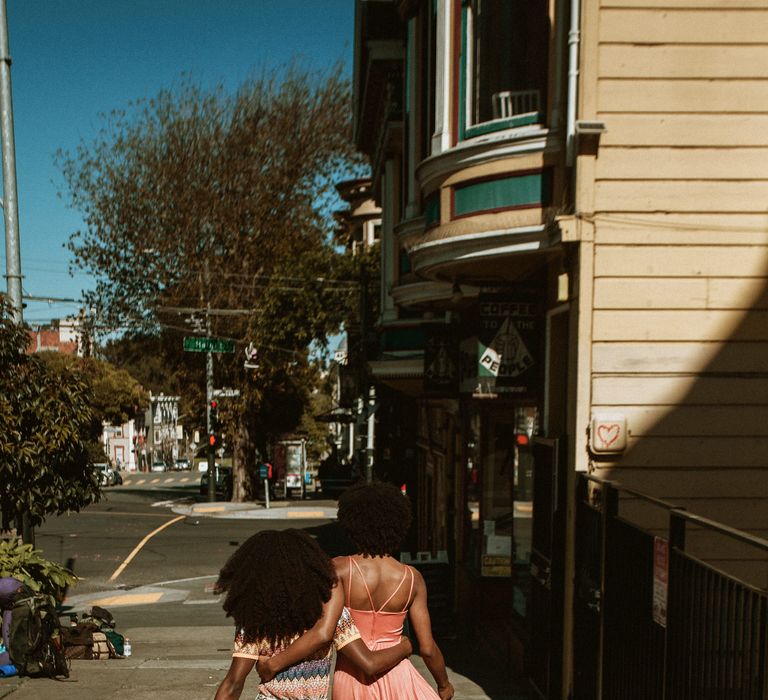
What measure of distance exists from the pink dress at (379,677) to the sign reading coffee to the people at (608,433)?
9.79 ft

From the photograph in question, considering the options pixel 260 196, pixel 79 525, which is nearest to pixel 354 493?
pixel 79 525

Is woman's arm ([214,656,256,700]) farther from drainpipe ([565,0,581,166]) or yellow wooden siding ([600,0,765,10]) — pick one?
yellow wooden siding ([600,0,765,10])

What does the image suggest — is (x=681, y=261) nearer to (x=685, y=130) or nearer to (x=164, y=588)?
(x=685, y=130)

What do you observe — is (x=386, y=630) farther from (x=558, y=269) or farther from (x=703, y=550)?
(x=558, y=269)

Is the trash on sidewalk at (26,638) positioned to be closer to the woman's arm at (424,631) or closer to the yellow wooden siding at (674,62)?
the woman's arm at (424,631)

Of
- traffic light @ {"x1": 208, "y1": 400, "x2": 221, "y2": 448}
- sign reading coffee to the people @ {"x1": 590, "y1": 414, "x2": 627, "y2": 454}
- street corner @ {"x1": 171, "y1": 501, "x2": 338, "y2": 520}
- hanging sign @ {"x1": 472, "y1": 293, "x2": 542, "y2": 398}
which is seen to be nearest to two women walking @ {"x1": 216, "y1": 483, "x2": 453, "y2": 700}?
sign reading coffee to the people @ {"x1": 590, "y1": 414, "x2": 627, "y2": 454}

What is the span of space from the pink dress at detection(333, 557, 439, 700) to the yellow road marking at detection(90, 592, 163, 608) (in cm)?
1278

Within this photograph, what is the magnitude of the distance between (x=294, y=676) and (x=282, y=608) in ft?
1.14

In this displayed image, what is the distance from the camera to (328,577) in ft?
14.4

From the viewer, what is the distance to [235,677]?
4.38m

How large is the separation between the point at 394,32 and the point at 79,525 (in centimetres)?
1756

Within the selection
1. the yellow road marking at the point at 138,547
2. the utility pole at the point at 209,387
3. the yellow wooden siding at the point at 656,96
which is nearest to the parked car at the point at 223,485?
the utility pole at the point at 209,387

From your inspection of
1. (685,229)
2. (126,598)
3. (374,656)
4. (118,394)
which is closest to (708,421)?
(685,229)

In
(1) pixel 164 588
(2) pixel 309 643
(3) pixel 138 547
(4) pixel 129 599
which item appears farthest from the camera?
(3) pixel 138 547
